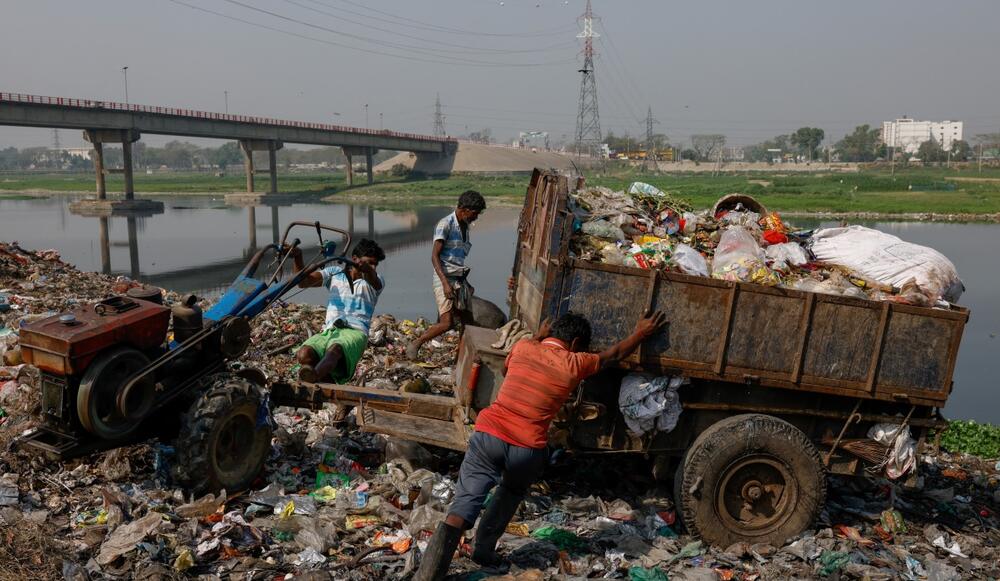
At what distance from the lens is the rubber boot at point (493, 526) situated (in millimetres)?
3916

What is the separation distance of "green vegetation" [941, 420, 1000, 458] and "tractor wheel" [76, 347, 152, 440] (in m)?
6.63

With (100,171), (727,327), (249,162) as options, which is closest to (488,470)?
(727,327)

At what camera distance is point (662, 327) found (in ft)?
14.2

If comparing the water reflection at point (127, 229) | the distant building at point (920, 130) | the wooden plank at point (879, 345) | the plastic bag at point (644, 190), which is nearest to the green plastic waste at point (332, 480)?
the plastic bag at point (644, 190)

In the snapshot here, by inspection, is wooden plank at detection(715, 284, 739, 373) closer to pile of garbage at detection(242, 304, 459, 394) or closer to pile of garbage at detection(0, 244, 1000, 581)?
pile of garbage at detection(0, 244, 1000, 581)

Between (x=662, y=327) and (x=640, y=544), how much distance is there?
47.4 inches

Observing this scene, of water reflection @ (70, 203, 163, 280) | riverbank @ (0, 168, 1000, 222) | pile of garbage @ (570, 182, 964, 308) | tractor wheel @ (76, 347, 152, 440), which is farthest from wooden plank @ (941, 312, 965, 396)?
riverbank @ (0, 168, 1000, 222)

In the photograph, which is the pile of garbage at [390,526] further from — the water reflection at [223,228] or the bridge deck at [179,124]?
the bridge deck at [179,124]

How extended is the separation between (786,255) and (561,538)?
228 cm

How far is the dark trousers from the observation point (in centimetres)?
378

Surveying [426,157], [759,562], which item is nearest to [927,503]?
[759,562]

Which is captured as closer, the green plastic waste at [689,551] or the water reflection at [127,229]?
the green plastic waste at [689,551]

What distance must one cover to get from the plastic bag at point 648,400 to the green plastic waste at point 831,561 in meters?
1.07

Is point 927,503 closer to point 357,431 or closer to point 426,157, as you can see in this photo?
point 357,431
